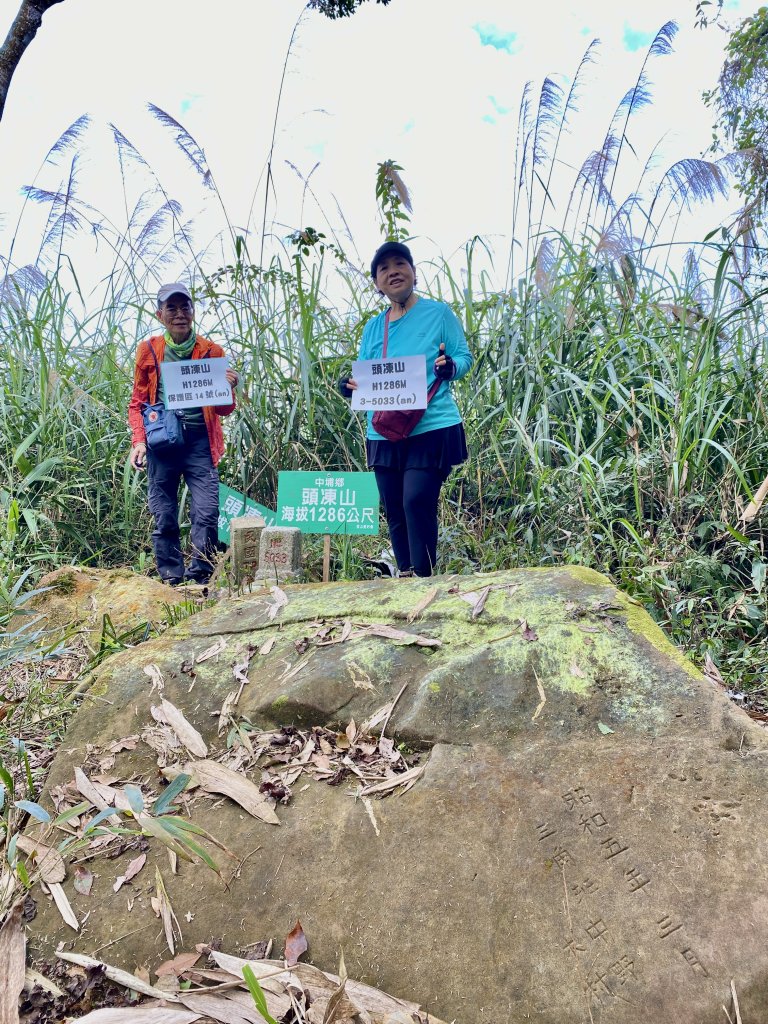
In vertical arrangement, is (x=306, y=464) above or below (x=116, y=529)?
above

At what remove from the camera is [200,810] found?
157 cm

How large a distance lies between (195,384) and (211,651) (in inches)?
70.8

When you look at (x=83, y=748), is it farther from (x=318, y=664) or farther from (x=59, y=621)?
(x=59, y=621)

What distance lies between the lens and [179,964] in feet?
4.19

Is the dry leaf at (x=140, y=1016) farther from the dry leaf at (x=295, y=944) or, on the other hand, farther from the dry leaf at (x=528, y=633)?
the dry leaf at (x=528, y=633)

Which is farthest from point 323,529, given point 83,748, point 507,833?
point 507,833

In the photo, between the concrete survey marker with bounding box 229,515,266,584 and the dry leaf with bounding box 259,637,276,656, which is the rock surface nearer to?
the concrete survey marker with bounding box 229,515,266,584

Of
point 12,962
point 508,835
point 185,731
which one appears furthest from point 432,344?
point 12,962

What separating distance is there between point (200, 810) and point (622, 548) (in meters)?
2.07

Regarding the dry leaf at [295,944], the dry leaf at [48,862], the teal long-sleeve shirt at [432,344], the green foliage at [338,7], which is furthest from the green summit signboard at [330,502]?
the green foliage at [338,7]

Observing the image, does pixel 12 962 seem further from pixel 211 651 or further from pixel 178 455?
pixel 178 455

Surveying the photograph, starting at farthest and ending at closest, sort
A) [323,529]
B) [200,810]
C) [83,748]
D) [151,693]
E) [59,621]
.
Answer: [323,529] → [59,621] → [151,693] → [83,748] → [200,810]

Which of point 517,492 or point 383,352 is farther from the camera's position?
point 517,492

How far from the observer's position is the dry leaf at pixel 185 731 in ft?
5.75
